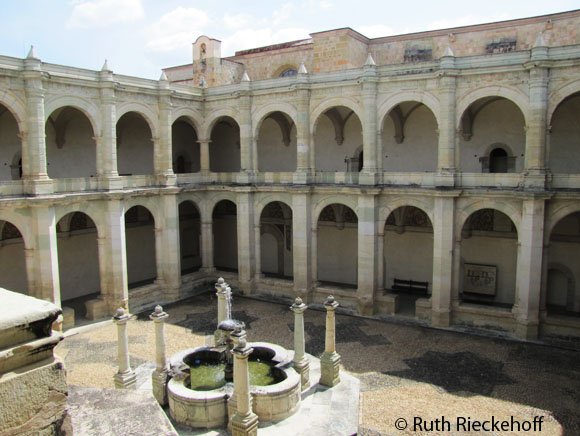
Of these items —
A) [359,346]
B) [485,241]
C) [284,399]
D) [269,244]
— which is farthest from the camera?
[269,244]

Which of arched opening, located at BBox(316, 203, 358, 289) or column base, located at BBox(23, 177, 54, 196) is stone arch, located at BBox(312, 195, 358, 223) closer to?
arched opening, located at BBox(316, 203, 358, 289)

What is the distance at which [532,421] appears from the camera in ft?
41.9

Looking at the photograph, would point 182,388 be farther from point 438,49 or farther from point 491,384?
point 438,49

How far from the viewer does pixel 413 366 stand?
1636cm

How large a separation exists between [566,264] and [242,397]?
54.2ft

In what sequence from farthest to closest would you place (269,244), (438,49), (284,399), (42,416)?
(269,244)
(438,49)
(284,399)
(42,416)

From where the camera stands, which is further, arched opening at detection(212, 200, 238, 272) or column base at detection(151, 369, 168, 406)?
arched opening at detection(212, 200, 238, 272)

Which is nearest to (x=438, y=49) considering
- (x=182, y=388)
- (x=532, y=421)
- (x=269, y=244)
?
(x=269, y=244)

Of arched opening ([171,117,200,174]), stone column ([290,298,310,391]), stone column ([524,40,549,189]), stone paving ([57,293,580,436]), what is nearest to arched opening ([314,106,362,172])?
arched opening ([171,117,200,174])

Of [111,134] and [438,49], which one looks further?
[438,49]

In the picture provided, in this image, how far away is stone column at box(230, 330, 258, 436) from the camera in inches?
439

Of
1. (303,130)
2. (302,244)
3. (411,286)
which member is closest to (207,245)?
(302,244)

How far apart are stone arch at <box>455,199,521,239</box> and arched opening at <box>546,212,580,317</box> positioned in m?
3.30

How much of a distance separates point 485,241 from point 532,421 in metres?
11.4
